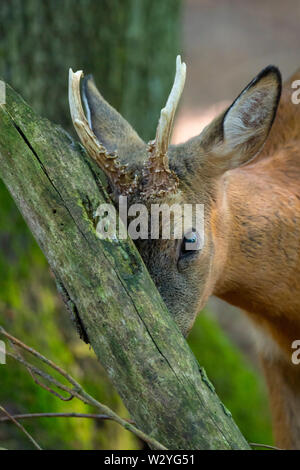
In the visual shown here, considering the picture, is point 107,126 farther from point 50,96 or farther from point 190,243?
point 50,96

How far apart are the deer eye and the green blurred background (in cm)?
180

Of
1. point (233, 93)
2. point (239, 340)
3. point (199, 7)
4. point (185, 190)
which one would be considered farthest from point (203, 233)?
point (199, 7)

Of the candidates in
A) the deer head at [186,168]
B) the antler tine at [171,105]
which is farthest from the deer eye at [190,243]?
the antler tine at [171,105]

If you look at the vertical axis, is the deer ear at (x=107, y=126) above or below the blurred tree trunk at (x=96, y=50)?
below

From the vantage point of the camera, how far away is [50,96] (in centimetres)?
525

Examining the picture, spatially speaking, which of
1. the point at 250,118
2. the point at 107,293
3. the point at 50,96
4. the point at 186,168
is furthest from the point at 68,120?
the point at 107,293

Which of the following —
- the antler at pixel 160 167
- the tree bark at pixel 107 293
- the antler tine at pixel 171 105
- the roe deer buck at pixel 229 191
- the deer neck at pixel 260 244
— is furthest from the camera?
the deer neck at pixel 260 244

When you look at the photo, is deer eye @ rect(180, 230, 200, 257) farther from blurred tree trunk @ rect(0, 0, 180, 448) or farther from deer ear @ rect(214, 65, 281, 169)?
blurred tree trunk @ rect(0, 0, 180, 448)

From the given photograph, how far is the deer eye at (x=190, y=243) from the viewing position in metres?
3.34

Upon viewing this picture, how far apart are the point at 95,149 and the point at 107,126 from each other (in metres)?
0.65

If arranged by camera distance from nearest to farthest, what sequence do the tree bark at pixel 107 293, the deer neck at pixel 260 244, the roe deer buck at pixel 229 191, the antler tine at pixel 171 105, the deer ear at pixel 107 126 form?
1. the tree bark at pixel 107 293
2. the antler tine at pixel 171 105
3. the roe deer buck at pixel 229 191
4. the deer ear at pixel 107 126
5. the deer neck at pixel 260 244

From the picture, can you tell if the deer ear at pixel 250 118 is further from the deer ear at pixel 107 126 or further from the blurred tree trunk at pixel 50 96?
the blurred tree trunk at pixel 50 96

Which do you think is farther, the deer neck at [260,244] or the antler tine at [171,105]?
the deer neck at [260,244]

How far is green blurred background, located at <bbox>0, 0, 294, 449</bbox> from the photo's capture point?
4.76m
